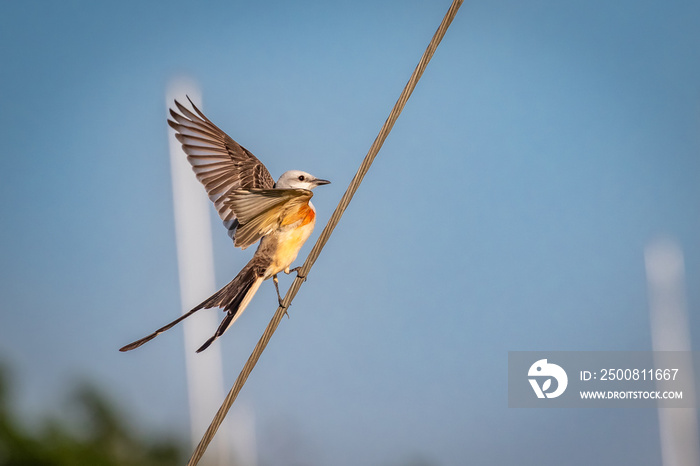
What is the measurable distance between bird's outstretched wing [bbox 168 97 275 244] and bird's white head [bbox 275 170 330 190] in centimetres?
54

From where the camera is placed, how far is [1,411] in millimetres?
14383

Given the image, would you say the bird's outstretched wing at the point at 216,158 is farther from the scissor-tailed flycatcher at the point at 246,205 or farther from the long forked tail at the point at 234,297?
the long forked tail at the point at 234,297

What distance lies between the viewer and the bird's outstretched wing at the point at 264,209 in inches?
154

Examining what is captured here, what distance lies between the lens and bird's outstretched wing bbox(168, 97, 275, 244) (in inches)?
218

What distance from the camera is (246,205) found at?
13.3 feet

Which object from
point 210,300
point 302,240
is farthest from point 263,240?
point 210,300

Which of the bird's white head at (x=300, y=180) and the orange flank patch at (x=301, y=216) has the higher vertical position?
the bird's white head at (x=300, y=180)

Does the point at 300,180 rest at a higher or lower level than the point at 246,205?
higher

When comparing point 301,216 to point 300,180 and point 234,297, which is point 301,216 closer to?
point 300,180

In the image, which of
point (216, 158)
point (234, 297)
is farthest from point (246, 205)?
point (216, 158)

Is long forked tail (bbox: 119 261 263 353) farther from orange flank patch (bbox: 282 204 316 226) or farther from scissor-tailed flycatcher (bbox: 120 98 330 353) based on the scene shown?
orange flank patch (bbox: 282 204 316 226)

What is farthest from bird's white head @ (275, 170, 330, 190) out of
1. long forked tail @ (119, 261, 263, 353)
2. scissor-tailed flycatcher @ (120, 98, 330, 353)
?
long forked tail @ (119, 261, 263, 353)

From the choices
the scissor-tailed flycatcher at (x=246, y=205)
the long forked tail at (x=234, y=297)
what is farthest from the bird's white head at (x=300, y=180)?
the long forked tail at (x=234, y=297)

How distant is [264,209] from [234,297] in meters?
0.53
